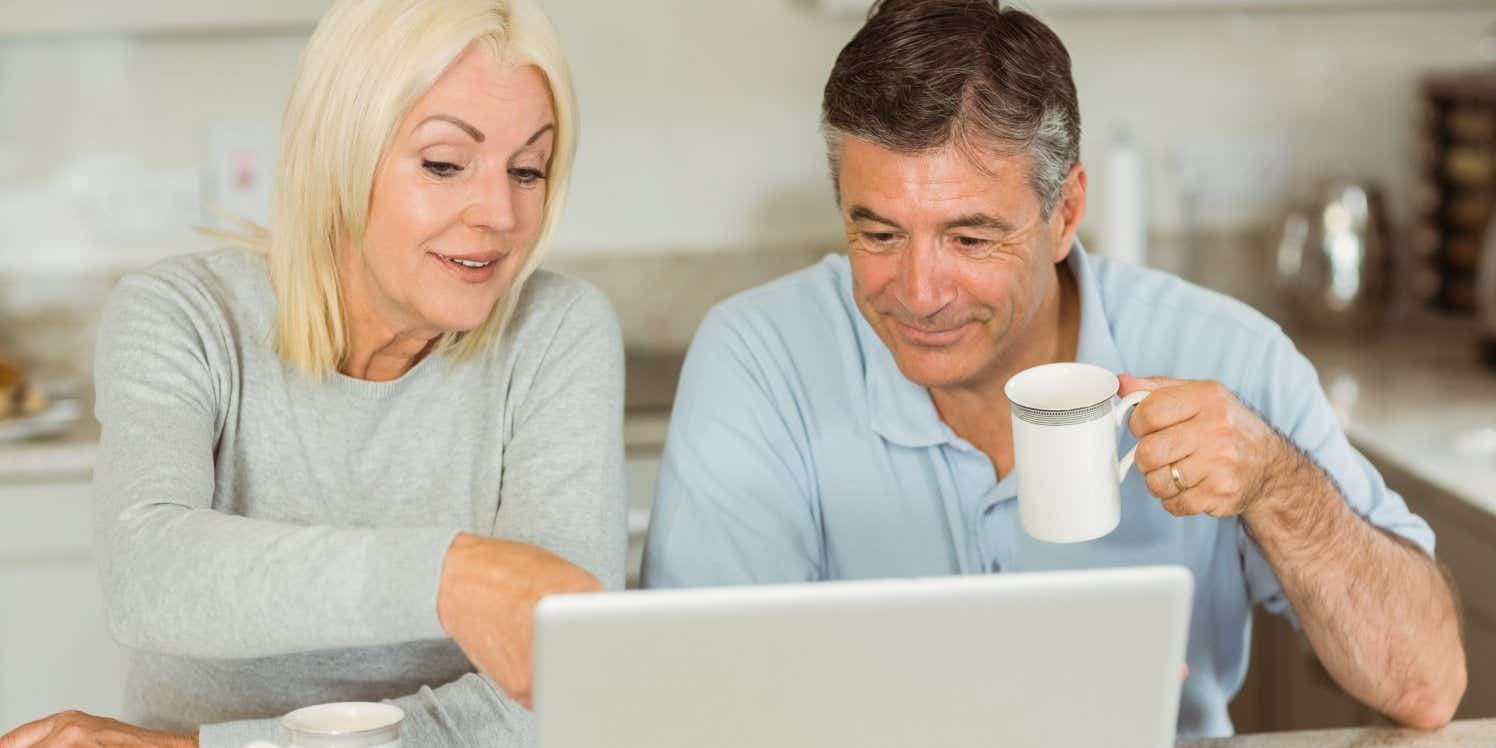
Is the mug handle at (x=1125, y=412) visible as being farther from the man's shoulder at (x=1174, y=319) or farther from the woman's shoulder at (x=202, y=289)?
the woman's shoulder at (x=202, y=289)

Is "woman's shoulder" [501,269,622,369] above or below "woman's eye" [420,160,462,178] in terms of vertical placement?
below

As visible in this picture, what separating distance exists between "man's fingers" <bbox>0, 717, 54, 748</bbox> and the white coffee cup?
75 centimetres

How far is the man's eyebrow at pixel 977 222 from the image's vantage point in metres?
1.34

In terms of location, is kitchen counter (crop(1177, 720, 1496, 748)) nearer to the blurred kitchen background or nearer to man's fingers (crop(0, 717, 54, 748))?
man's fingers (crop(0, 717, 54, 748))

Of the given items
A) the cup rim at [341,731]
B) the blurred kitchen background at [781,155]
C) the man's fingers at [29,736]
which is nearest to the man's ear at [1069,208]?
the cup rim at [341,731]

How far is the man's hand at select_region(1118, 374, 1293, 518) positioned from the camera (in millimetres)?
1206

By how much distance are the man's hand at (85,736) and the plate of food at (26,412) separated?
45.8 inches

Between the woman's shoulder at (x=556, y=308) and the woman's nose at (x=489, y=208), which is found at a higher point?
the woman's nose at (x=489, y=208)

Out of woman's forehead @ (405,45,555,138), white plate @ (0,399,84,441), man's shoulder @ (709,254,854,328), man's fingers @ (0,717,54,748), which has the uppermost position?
woman's forehead @ (405,45,555,138)

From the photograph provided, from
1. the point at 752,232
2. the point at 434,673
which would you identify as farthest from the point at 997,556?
the point at 752,232

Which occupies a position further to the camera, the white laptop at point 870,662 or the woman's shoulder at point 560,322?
the woman's shoulder at point 560,322

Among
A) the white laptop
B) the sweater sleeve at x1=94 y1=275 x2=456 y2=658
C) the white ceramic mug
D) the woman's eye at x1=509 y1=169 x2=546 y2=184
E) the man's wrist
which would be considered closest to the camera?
the white laptop

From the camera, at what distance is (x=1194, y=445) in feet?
3.97

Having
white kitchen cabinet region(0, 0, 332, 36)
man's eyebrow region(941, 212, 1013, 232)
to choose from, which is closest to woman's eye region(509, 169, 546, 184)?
man's eyebrow region(941, 212, 1013, 232)
